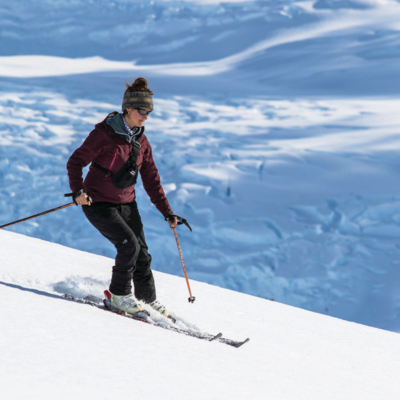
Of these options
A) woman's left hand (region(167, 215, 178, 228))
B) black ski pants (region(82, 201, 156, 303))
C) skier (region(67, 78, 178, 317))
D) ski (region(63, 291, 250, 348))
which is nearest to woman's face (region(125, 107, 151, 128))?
skier (region(67, 78, 178, 317))

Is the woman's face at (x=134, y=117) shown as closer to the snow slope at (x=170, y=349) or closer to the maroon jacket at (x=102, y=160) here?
the maroon jacket at (x=102, y=160)

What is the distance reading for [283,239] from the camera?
1195 cm

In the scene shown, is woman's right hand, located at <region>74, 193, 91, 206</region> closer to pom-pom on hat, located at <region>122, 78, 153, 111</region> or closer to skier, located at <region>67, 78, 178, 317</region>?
skier, located at <region>67, 78, 178, 317</region>

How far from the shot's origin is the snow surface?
1183 centimetres

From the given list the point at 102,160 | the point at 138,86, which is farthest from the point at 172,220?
the point at 138,86

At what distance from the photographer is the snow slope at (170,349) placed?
6.27ft

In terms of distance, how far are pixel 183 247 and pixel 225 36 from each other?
24.9 metres

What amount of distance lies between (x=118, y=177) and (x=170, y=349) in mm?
1064

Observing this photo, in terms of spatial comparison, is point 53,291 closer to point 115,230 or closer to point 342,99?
point 115,230

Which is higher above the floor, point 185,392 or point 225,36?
point 225,36

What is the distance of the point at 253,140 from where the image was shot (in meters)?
17.2

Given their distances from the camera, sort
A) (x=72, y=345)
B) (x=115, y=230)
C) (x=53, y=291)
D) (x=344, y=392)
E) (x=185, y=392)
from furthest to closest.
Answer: (x=53, y=291) → (x=115, y=230) → (x=344, y=392) → (x=72, y=345) → (x=185, y=392)

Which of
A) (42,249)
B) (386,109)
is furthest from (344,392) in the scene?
(386,109)

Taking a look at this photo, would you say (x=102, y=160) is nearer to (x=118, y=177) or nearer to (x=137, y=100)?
(x=118, y=177)
